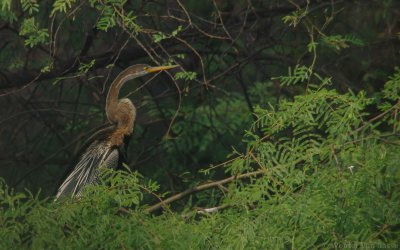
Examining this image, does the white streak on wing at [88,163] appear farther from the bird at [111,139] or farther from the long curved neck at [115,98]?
the long curved neck at [115,98]

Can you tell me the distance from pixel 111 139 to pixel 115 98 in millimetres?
311

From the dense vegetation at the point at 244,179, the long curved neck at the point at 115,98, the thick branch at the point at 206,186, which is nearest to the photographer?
the dense vegetation at the point at 244,179

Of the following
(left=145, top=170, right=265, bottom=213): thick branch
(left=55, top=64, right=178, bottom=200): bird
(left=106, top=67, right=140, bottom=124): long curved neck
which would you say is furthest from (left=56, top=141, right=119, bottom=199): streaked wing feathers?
(left=145, top=170, right=265, bottom=213): thick branch

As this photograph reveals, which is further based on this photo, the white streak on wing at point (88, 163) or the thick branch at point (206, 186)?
the white streak on wing at point (88, 163)

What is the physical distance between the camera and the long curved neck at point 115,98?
7.25m

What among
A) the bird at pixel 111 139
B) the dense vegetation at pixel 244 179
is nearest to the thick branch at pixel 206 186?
the dense vegetation at pixel 244 179

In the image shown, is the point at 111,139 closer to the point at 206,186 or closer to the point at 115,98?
the point at 115,98

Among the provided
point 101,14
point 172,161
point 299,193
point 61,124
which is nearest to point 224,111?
point 172,161

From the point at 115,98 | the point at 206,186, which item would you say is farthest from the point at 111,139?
the point at 206,186

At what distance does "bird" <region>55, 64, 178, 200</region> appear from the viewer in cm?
727

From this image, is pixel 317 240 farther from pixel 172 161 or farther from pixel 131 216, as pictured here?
pixel 172 161

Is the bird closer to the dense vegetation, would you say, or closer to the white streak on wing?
the white streak on wing

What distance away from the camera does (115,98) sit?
7293 millimetres

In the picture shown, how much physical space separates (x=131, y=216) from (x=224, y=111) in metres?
4.51
